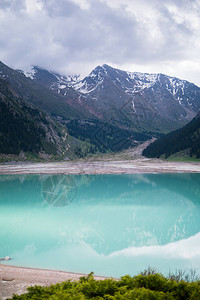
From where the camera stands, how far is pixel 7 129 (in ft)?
377

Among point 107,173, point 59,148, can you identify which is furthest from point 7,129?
point 107,173

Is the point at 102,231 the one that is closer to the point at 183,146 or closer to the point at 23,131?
the point at 23,131

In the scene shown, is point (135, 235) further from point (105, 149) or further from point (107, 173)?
point (105, 149)

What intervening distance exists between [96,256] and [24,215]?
14.6 meters

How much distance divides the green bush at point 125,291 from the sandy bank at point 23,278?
3.29 m

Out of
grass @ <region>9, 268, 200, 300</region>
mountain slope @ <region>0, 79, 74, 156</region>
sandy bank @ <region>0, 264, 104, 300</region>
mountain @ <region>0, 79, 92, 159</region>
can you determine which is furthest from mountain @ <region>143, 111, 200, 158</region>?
grass @ <region>9, 268, 200, 300</region>

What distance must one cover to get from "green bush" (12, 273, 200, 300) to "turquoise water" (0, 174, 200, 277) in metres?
6.63

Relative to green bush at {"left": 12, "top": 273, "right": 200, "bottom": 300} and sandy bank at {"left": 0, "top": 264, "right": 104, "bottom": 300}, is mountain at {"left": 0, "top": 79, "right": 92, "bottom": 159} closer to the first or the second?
sandy bank at {"left": 0, "top": 264, "right": 104, "bottom": 300}

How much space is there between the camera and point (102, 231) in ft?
78.2

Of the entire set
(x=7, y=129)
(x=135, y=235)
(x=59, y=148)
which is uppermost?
(x=7, y=129)

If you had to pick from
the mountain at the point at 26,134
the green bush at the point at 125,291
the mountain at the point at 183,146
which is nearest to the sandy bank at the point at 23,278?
the green bush at the point at 125,291

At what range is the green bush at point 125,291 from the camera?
748 centimetres

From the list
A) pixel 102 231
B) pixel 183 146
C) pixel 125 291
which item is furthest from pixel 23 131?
pixel 125 291

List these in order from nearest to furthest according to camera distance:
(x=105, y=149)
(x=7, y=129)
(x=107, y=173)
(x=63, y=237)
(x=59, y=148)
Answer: (x=63, y=237), (x=107, y=173), (x=7, y=129), (x=59, y=148), (x=105, y=149)
